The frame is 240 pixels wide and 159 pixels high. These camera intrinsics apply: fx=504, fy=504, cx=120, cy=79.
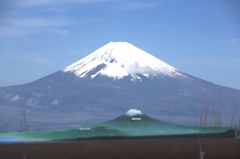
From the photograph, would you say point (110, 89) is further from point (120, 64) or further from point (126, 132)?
point (126, 132)

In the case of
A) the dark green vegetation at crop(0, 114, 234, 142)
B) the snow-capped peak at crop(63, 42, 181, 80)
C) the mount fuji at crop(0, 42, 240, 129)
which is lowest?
the dark green vegetation at crop(0, 114, 234, 142)

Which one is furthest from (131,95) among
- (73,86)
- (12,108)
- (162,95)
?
(12,108)

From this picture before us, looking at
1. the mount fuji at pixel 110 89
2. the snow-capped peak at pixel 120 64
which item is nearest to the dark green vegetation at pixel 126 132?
the mount fuji at pixel 110 89

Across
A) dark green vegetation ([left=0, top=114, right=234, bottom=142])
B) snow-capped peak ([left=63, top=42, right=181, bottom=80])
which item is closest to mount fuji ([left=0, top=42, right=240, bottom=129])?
snow-capped peak ([left=63, top=42, right=181, bottom=80])

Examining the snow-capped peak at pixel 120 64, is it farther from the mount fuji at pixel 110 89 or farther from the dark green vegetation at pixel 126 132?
the dark green vegetation at pixel 126 132

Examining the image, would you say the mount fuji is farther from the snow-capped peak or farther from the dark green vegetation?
the dark green vegetation

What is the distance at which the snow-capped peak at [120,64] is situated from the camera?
13075cm

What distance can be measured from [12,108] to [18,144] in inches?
4096

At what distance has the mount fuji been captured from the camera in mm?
108506

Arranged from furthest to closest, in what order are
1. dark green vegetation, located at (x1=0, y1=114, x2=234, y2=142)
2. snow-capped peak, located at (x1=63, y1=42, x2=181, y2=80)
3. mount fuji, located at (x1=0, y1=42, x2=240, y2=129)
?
snow-capped peak, located at (x1=63, y1=42, x2=181, y2=80), mount fuji, located at (x1=0, y1=42, x2=240, y2=129), dark green vegetation, located at (x1=0, y1=114, x2=234, y2=142)

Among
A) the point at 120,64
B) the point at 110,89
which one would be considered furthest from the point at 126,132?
the point at 120,64

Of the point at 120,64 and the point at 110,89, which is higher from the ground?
the point at 120,64

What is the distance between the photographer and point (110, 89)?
409 ft

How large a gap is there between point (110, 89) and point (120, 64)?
14554 millimetres
